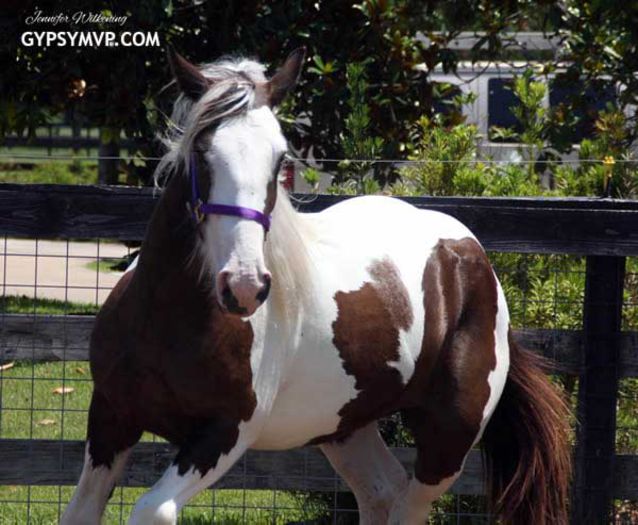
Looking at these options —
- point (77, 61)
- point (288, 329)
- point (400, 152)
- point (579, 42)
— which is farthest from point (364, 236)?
point (579, 42)

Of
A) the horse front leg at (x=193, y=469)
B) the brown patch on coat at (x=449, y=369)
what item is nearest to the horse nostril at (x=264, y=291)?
the horse front leg at (x=193, y=469)

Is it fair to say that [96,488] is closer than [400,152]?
Yes

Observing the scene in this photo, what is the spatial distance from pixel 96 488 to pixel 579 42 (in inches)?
242

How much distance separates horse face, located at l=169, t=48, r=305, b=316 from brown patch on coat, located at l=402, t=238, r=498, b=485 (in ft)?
3.59

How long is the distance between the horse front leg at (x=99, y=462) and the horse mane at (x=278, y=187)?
2.01ft

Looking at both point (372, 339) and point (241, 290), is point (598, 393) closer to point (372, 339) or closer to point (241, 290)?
point (372, 339)

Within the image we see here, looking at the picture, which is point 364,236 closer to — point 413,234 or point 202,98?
point 413,234

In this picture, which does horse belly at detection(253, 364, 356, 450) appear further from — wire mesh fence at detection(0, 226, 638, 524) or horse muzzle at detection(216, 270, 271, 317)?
wire mesh fence at detection(0, 226, 638, 524)

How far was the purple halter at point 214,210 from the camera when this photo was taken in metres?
3.34

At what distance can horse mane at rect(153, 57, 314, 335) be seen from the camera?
348 cm

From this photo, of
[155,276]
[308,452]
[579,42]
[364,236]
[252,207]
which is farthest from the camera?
[579,42]

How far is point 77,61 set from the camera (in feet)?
27.2

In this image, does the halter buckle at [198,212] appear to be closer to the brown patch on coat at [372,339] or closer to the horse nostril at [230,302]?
the horse nostril at [230,302]

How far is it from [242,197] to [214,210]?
9 cm
